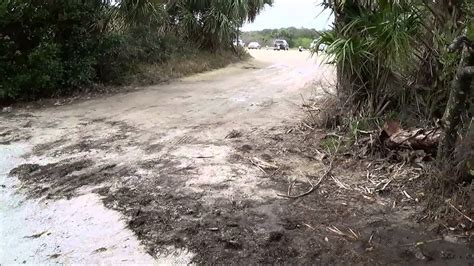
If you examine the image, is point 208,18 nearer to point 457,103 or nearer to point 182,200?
point 182,200

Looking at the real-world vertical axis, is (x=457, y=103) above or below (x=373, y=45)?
below

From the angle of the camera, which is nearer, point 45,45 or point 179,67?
point 45,45

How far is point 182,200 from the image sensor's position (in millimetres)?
4973

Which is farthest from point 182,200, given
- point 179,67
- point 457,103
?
point 179,67

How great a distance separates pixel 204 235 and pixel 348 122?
121 inches

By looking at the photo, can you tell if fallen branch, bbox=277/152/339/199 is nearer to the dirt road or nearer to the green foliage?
the dirt road

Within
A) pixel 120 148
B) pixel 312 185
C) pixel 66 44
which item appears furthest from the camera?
pixel 66 44

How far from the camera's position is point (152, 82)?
13938 mm

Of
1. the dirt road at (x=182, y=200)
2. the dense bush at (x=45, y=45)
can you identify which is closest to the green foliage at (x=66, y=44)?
the dense bush at (x=45, y=45)

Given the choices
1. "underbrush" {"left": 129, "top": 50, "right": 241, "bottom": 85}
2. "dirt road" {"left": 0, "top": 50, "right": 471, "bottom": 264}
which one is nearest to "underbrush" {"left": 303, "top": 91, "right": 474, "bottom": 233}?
"dirt road" {"left": 0, "top": 50, "right": 471, "bottom": 264}

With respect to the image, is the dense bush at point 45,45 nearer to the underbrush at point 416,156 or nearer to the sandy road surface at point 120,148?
the sandy road surface at point 120,148

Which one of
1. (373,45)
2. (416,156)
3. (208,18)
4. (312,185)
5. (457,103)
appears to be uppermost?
(208,18)

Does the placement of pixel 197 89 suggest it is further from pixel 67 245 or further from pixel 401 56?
pixel 67 245

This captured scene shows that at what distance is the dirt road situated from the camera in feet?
13.2
